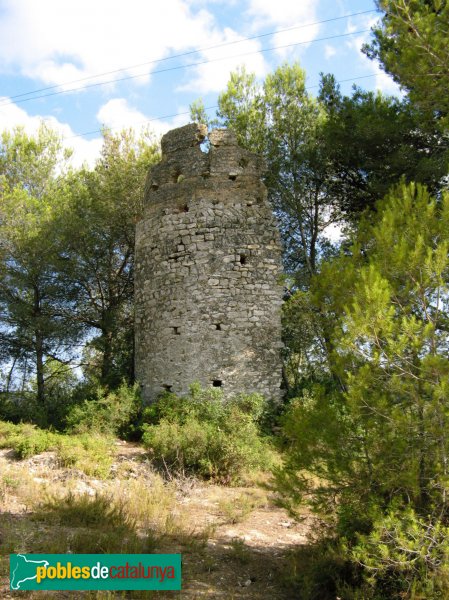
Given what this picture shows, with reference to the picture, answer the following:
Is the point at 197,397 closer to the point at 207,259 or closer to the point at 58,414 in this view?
the point at 207,259

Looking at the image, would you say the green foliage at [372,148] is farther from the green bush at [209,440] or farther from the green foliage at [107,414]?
the green foliage at [107,414]

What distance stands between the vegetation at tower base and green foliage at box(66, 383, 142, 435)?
5940 mm

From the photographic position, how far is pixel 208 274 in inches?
422

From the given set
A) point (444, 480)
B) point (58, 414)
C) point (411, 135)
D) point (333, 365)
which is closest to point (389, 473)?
point (444, 480)

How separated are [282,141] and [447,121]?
28.8ft

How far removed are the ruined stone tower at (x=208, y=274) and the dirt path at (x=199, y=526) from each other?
2473 millimetres

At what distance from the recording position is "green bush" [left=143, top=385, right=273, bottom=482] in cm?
818

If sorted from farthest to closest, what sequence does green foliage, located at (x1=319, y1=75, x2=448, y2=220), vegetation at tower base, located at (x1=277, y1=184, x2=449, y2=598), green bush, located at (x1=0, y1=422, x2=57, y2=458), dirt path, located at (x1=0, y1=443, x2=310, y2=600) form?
green foliage, located at (x1=319, y1=75, x2=448, y2=220) → green bush, located at (x1=0, y1=422, x2=57, y2=458) → dirt path, located at (x1=0, y1=443, x2=310, y2=600) → vegetation at tower base, located at (x1=277, y1=184, x2=449, y2=598)

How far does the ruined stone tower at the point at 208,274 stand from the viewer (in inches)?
412

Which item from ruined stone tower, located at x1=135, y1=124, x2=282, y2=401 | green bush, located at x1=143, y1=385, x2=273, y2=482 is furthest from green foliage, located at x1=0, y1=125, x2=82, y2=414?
green bush, located at x1=143, y1=385, x2=273, y2=482

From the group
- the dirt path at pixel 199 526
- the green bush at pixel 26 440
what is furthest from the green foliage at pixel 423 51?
the green bush at pixel 26 440

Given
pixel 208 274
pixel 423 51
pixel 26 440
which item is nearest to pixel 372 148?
pixel 208 274

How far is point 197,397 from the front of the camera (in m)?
9.95

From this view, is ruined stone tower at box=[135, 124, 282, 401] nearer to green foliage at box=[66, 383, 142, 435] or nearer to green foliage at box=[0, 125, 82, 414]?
green foliage at box=[66, 383, 142, 435]
